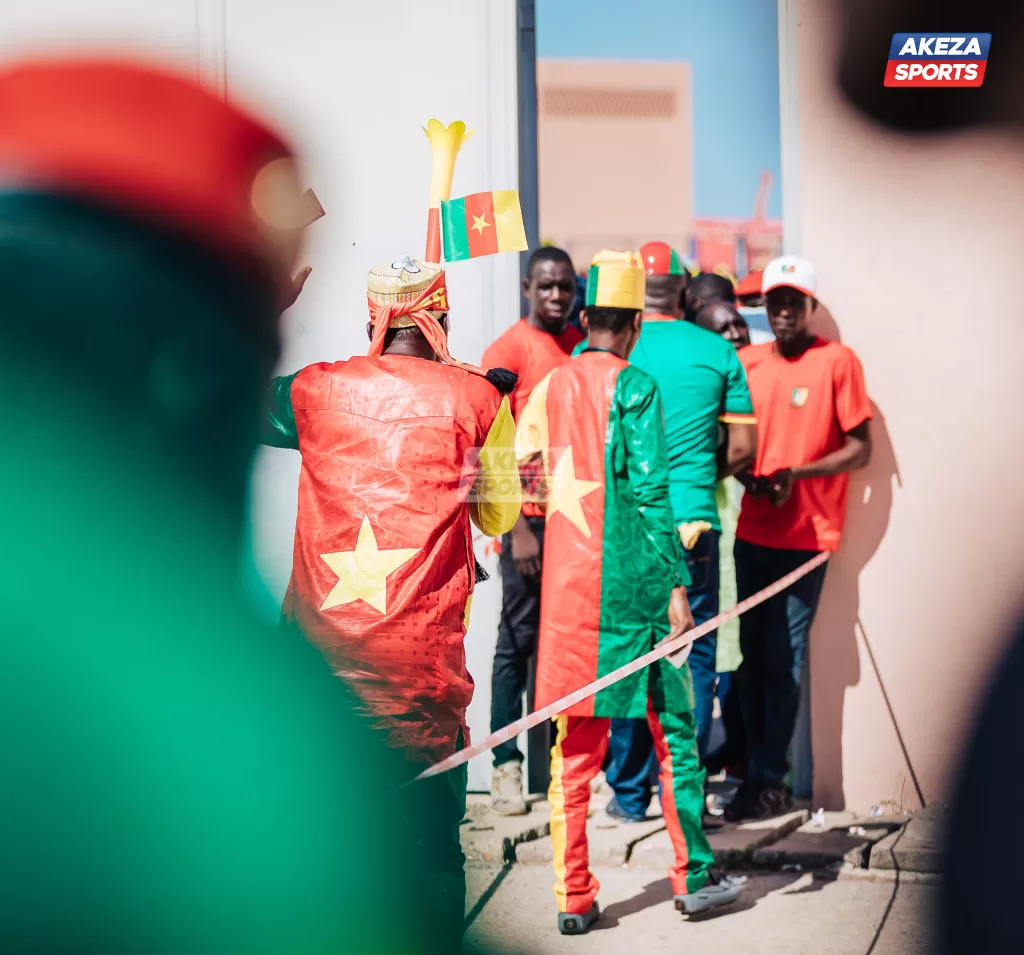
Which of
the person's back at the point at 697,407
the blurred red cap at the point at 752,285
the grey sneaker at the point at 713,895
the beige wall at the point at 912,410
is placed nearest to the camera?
the grey sneaker at the point at 713,895

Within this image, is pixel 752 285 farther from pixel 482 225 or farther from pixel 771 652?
pixel 482 225

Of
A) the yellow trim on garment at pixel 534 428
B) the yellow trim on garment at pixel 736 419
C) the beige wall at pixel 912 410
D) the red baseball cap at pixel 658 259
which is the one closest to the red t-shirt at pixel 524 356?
the red baseball cap at pixel 658 259

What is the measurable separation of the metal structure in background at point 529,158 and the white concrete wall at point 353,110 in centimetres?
10

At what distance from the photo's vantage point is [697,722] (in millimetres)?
4523

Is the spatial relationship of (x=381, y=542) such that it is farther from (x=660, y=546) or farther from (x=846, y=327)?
(x=846, y=327)

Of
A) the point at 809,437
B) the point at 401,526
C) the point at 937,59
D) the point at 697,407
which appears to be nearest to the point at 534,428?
the point at 697,407

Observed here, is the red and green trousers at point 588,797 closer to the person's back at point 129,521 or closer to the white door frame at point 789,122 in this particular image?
the person's back at point 129,521

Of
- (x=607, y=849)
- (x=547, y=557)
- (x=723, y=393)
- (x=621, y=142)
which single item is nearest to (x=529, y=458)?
(x=547, y=557)

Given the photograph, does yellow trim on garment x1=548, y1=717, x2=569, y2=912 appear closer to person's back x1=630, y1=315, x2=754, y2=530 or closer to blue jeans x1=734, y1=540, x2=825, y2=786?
person's back x1=630, y1=315, x2=754, y2=530

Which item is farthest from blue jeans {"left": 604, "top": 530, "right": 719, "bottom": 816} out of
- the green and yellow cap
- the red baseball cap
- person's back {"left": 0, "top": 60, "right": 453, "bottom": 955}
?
person's back {"left": 0, "top": 60, "right": 453, "bottom": 955}

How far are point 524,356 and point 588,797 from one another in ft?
5.21

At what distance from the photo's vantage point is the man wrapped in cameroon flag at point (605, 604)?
11.8 ft

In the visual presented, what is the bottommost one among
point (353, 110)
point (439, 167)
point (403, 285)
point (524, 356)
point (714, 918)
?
point (714, 918)

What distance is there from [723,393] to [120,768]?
2773mm
